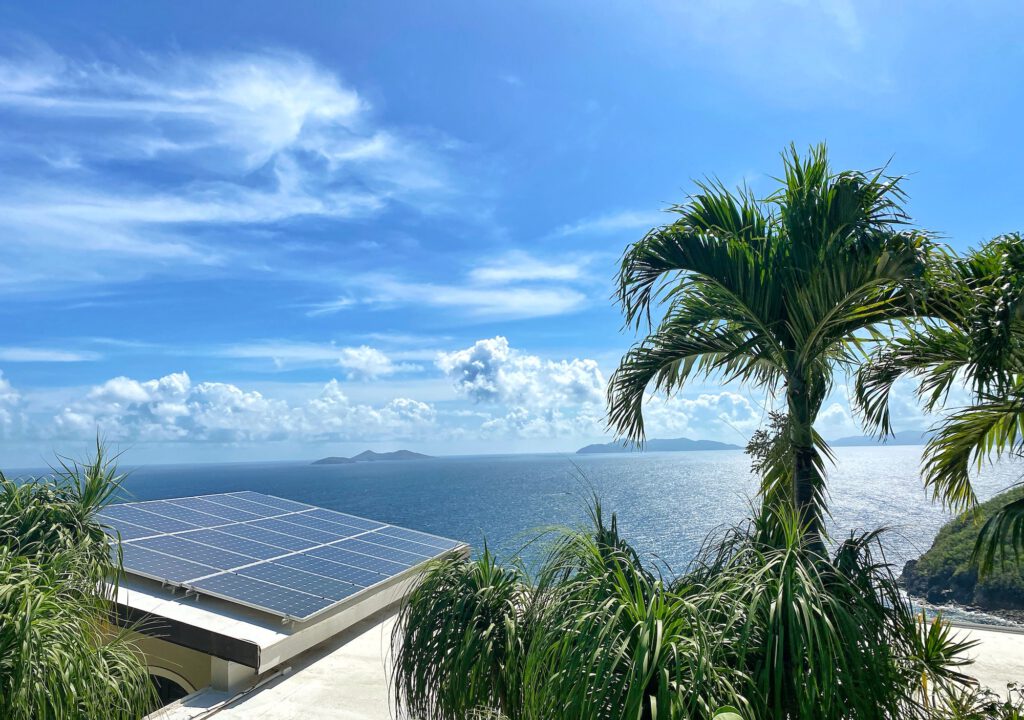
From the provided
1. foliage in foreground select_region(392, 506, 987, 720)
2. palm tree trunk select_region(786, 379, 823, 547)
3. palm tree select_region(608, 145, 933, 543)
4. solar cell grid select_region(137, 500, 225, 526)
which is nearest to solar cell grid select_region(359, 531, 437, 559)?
solar cell grid select_region(137, 500, 225, 526)

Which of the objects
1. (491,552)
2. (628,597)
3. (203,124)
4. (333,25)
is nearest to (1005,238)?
(628,597)

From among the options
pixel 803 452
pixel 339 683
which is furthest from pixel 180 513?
pixel 803 452

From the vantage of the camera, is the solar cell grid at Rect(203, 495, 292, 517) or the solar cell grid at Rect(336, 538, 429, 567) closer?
the solar cell grid at Rect(336, 538, 429, 567)

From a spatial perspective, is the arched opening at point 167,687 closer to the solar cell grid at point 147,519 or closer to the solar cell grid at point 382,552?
the solar cell grid at point 147,519

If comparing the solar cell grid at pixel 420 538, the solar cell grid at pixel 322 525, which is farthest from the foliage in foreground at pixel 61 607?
the solar cell grid at pixel 420 538

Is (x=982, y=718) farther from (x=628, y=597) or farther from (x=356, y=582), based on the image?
(x=356, y=582)

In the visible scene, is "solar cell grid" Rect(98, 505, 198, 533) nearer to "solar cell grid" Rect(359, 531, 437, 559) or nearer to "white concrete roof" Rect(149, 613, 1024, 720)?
"solar cell grid" Rect(359, 531, 437, 559)
